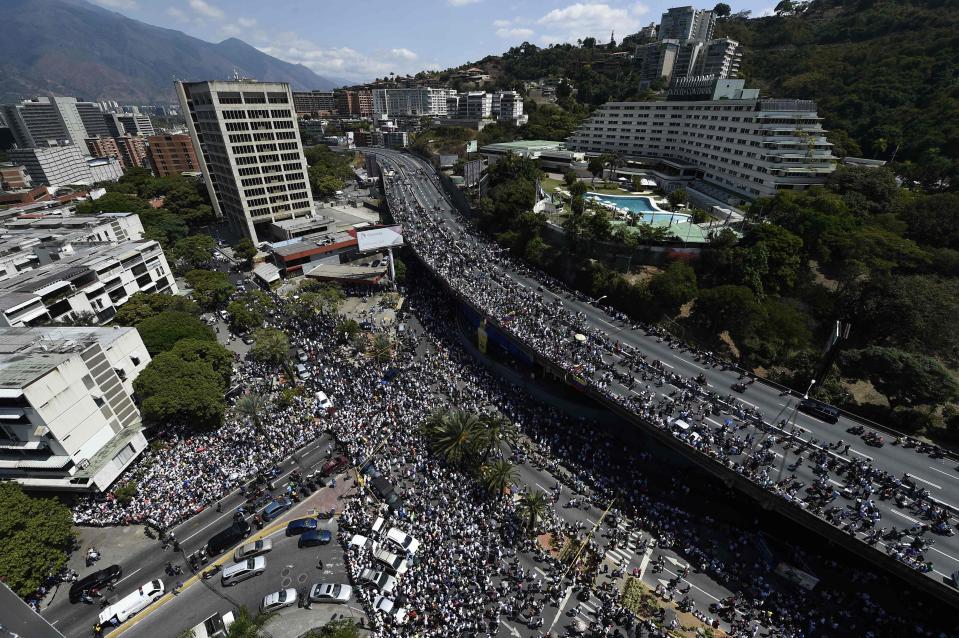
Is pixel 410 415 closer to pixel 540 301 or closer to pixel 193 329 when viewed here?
pixel 540 301

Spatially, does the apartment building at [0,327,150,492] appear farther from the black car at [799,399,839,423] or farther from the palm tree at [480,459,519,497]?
the black car at [799,399,839,423]

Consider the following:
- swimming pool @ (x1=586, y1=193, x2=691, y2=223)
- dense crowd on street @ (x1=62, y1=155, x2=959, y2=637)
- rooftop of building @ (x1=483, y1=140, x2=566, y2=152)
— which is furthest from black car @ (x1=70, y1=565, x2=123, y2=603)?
rooftop of building @ (x1=483, y1=140, x2=566, y2=152)

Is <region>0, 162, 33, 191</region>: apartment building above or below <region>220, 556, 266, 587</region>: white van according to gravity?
above

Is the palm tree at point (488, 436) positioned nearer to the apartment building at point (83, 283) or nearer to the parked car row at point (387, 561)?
the parked car row at point (387, 561)

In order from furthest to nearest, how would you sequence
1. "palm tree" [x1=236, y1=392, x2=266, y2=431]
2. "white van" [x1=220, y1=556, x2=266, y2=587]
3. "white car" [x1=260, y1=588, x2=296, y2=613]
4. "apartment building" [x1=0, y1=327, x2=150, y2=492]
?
"palm tree" [x1=236, y1=392, x2=266, y2=431]
"apartment building" [x1=0, y1=327, x2=150, y2=492]
"white van" [x1=220, y1=556, x2=266, y2=587]
"white car" [x1=260, y1=588, x2=296, y2=613]

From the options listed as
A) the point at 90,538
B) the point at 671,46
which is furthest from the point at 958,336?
the point at 671,46

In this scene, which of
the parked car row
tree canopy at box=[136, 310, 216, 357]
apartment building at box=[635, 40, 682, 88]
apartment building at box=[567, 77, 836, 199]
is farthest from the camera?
apartment building at box=[635, 40, 682, 88]
